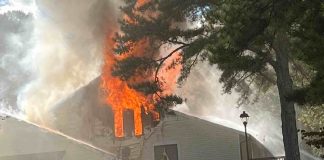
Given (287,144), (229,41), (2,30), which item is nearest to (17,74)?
(2,30)

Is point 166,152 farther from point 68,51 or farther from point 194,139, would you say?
point 68,51

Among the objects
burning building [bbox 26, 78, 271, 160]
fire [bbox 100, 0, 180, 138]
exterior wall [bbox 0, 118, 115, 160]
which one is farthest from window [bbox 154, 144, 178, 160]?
exterior wall [bbox 0, 118, 115, 160]

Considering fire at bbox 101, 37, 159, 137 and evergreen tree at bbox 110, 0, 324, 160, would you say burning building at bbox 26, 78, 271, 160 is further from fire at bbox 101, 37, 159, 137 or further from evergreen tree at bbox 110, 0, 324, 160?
evergreen tree at bbox 110, 0, 324, 160

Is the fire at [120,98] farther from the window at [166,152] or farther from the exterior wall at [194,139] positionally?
the window at [166,152]

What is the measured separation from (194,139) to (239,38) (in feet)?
44.5

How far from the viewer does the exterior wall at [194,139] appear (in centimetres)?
2294

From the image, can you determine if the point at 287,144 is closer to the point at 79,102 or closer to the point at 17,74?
the point at 79,102

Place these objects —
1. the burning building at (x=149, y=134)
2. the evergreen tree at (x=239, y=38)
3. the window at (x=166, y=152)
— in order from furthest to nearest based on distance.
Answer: the window at (x=166, y=152) → the burning building at (x=149, y=134) → the evergreen tree at (x=239, y=38)

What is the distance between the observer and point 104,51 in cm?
2328

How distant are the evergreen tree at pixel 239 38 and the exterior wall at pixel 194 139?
2.60 metres

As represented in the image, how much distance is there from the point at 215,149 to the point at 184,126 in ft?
6.13

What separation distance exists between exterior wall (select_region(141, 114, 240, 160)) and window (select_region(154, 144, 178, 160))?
0.59ft

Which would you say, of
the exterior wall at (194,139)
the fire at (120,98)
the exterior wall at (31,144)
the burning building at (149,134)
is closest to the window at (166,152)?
the burning building at (149,134)

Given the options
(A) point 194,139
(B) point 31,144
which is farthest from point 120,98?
(B) point 31,144
